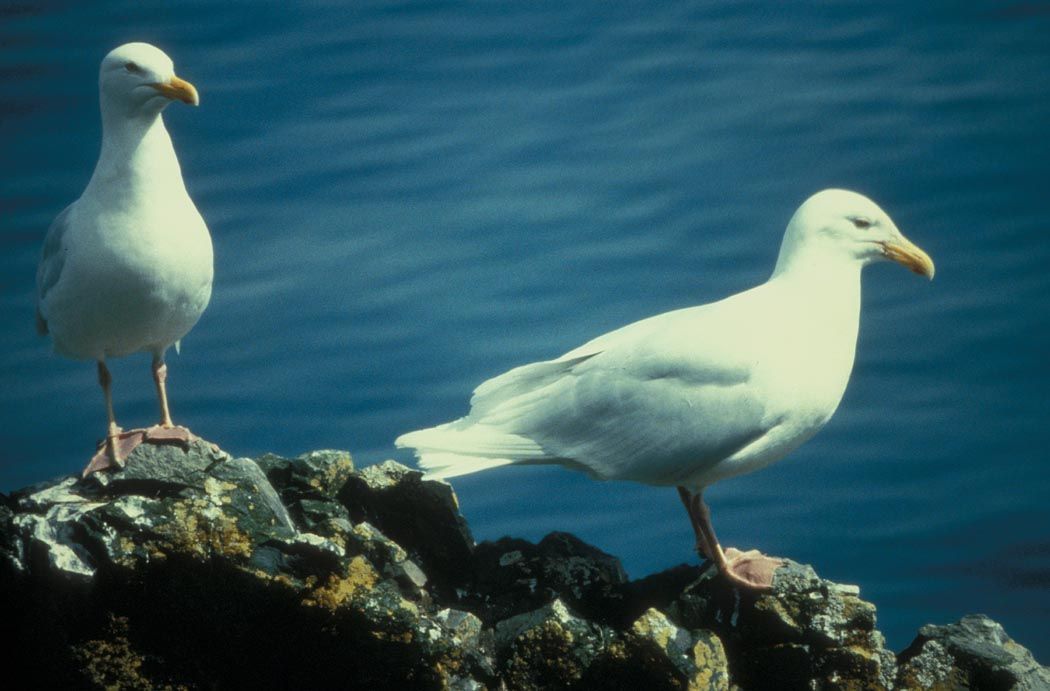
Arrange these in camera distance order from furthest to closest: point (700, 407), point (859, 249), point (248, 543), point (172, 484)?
point (859, 249), point (700, 407), point (172, 484), point (248, 543)

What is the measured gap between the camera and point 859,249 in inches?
206

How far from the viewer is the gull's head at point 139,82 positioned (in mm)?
5176

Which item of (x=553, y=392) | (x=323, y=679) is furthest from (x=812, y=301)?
(x=323, y=679)

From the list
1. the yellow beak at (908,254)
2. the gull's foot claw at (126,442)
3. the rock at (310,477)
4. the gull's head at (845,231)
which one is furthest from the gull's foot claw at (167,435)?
the yellow beak at (908,254)

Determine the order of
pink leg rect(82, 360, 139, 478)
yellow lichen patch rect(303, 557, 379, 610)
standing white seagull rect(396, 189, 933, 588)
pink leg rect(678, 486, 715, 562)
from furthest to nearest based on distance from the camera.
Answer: pink leg rect(678, 486, 715, 562), standing white seagull rect(396, 189, 933, 588), pink leg rect(82, 360, 139, 478), yellow lichen patch rect(303, 557, 379, 610)

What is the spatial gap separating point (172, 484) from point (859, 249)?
8.36 ft

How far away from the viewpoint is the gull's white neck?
5.12 metres

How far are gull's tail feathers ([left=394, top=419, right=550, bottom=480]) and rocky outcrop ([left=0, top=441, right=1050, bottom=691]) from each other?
32 centimetres

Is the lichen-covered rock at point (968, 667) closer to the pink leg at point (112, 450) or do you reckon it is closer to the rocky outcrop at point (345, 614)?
the rocky outcrop at point (345, 614)

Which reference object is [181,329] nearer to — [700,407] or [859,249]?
[700,407]

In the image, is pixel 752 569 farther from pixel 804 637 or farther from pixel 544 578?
pixel 544 578

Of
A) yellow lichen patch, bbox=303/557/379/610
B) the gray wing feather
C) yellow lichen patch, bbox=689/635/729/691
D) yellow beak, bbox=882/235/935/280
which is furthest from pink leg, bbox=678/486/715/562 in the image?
the gray wing feather

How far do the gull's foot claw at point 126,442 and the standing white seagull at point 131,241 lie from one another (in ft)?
0.04

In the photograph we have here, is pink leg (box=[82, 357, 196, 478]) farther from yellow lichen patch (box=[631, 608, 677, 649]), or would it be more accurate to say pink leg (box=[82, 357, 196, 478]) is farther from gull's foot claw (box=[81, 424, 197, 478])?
yellow lichen patch (box=[631, 608, 677, 649])
